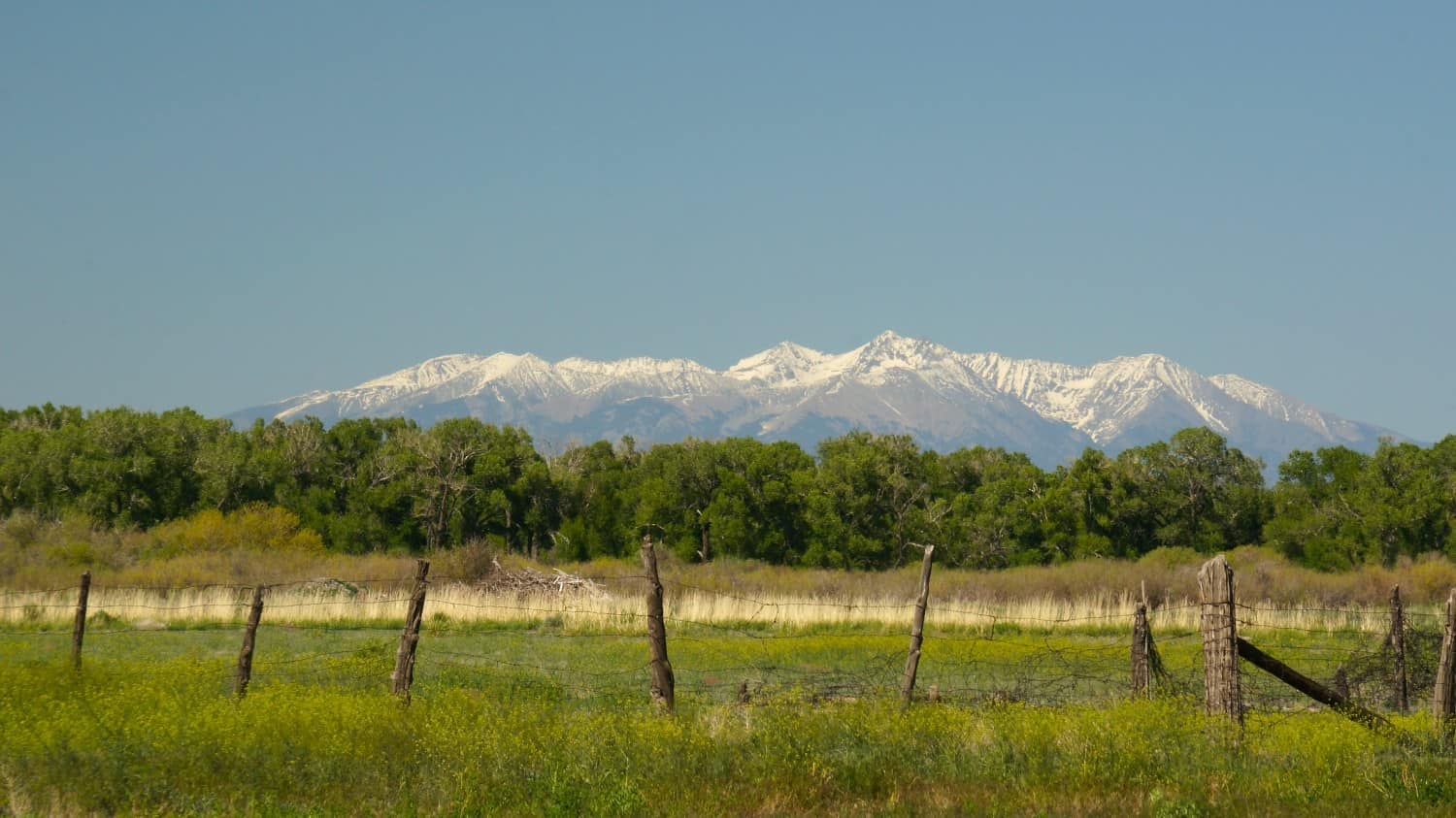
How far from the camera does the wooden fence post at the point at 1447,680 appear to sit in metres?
13.2

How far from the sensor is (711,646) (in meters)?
31.4

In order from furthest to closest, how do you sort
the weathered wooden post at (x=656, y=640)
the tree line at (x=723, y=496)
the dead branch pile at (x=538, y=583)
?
the tree line at (x=723, y=496) < the dead branch pile at (x=538, y=583) < the weathered wooden post at (x=656, y=640)

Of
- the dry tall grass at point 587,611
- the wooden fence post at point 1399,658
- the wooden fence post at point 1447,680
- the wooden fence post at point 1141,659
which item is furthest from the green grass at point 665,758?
the dry tall grass at point 587,611

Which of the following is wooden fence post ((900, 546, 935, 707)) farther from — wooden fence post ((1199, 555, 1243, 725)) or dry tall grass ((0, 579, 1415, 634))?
dry tall grass ((0, 579, 1415, 634))

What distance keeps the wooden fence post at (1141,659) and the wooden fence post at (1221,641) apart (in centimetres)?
214

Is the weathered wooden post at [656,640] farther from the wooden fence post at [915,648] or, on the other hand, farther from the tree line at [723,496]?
the tree line at [723,496]

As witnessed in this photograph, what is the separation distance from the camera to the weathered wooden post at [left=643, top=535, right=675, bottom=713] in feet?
47.8

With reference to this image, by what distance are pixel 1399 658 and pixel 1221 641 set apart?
8.37m

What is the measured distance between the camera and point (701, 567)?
53531 mm

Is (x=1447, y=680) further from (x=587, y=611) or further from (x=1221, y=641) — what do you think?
(x=587, y=611)

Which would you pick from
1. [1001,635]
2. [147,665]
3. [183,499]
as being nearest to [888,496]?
[1001,635]

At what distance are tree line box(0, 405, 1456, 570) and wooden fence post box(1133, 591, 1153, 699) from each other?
147 ft

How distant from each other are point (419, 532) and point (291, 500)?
636 centimetres

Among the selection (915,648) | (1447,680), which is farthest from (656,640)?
(1447,680)
